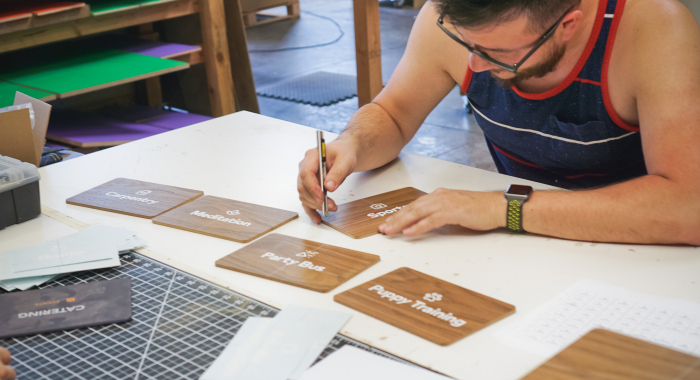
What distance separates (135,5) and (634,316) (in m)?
2.41

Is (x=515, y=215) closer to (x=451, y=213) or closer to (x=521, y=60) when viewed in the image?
(x=451, y=213)

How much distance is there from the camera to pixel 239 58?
10.9 ft

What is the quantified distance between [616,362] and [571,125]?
2.18 feet

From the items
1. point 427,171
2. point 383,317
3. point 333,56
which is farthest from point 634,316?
point 333,56

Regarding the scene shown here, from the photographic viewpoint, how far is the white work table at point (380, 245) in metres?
0.82

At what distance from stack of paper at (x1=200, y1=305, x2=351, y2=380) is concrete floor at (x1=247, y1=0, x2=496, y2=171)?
2662 mm

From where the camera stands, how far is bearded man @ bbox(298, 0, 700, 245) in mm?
1013

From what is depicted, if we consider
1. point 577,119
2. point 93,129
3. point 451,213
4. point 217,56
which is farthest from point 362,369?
point 217,56

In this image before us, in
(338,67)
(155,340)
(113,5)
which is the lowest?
(338,67)

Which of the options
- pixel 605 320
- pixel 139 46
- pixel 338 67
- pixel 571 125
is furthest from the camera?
pixel 338 67

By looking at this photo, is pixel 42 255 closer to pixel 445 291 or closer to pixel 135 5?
pixel 445 291

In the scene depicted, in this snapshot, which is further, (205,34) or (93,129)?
(205,34)

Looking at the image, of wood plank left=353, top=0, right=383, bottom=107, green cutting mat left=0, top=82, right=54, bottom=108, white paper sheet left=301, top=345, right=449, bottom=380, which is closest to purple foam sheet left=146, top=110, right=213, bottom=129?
green cutting mat left=0, top=82, right=54, bottom=108

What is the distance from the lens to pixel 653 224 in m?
0.99
